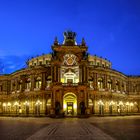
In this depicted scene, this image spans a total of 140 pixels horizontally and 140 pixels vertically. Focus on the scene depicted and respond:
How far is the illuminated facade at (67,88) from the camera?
74312mm

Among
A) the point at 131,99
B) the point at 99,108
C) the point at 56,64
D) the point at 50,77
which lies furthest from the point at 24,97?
the point at 131,99

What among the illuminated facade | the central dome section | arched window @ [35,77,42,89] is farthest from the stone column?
the central dome section

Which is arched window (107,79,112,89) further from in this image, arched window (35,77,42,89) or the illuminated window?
the illuminated window

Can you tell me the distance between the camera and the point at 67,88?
74.1 meters

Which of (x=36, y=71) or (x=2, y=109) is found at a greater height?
(x=36, y=71)

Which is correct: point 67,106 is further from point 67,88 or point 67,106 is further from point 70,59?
point 70,59

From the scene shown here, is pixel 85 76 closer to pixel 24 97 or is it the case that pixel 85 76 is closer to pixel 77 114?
pixel 77 114

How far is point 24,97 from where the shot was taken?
292ft

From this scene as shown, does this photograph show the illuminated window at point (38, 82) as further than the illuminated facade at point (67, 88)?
Yes

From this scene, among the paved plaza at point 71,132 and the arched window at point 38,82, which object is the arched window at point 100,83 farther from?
the paved plaza at point 71,132

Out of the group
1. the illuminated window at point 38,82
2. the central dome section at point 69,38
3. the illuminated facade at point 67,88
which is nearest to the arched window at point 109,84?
the illuminated facade at point 67,88

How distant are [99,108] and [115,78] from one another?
14.9 metres

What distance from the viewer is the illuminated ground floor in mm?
73375

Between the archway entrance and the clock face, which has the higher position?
the clock face
